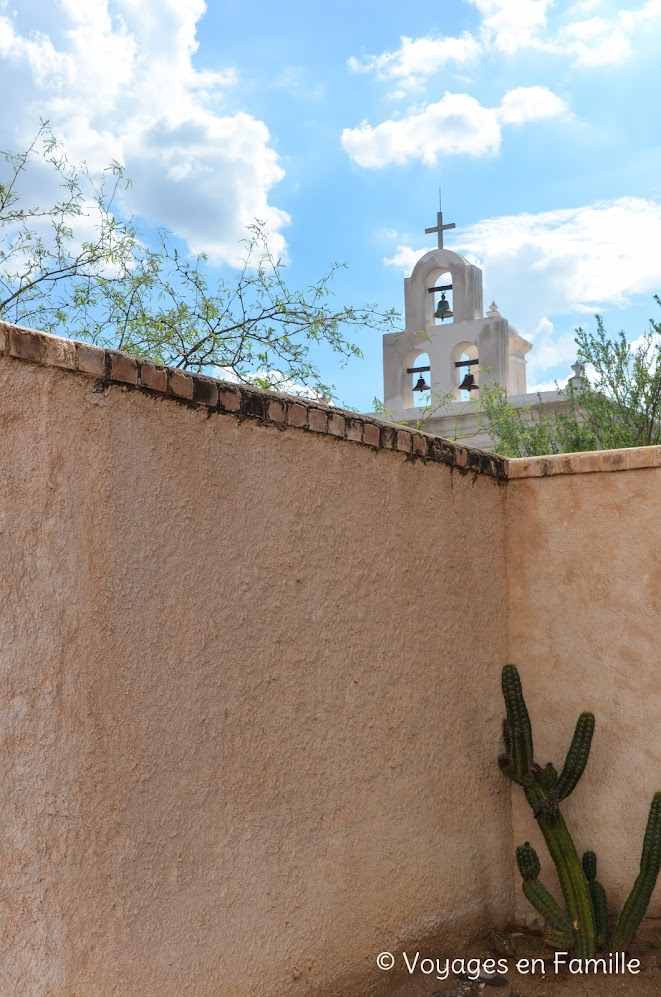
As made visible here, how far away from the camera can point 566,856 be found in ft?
14.2

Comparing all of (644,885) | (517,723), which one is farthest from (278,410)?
(644,885)

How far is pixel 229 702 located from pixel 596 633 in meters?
2.10

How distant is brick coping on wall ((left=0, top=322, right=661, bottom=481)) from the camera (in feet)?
8.75

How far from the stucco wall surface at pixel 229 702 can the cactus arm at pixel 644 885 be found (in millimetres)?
311

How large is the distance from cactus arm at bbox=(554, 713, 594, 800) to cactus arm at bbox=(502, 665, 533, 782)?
0.17m

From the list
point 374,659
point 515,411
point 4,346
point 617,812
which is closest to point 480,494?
point 374,659

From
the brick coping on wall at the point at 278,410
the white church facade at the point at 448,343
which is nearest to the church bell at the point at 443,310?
the white church facade at the point at 448,343

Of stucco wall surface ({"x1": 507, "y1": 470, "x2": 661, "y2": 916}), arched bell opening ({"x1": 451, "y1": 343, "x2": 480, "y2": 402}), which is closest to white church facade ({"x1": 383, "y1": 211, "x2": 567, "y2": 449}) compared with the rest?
arched bell opening ({"x1": 451, "y1": 343, "x2": 480, "y2": 402})

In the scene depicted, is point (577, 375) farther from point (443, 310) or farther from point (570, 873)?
point (570, 873)

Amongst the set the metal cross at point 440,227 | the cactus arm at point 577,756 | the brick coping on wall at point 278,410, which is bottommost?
the cactus arm at point 577,756

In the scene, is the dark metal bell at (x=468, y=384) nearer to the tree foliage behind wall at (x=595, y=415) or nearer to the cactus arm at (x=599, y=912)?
the tree foliage behind wall at (x=595, y=415)

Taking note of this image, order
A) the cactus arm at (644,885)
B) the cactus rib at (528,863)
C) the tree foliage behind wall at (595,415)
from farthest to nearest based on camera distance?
the tree foliage behind wall at (595,415) → the cactus rib at (528,863) → the cactus arm at (644,885)

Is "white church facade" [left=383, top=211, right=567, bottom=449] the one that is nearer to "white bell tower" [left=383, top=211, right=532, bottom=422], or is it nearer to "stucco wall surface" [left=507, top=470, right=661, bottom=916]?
"white bell tower" [left=383, top=211, right=532, bottom=422]

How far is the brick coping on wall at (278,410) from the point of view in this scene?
2.67 metres
